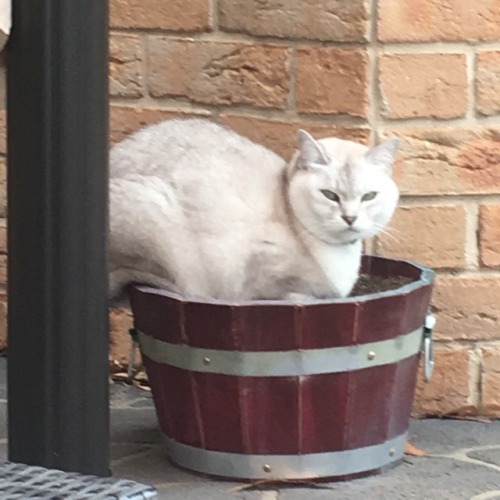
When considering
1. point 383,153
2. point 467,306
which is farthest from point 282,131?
point 467,306

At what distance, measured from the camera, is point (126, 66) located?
192cm

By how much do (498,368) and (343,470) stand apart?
1.49ft

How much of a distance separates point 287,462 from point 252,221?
349 millimetres

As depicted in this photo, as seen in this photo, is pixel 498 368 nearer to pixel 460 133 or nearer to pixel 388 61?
pixel 460 133

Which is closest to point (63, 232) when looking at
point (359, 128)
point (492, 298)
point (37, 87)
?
point (37, 87)

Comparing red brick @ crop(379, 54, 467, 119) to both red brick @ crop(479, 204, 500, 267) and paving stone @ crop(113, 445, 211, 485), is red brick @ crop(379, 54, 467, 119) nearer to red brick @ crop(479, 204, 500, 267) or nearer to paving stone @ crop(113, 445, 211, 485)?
red brick @ crop(479, 204, 500, 267)

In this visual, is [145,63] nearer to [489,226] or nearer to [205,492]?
[489,226]

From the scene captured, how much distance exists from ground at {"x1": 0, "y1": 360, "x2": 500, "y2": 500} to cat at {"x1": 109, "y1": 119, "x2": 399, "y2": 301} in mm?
268

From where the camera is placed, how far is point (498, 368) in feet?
5.73

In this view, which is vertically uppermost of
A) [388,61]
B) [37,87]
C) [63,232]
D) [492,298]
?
[388,61]

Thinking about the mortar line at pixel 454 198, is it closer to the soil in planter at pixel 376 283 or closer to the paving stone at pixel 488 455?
the soil in planter at pixel 376 283

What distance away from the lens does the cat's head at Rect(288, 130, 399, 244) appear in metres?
1.45

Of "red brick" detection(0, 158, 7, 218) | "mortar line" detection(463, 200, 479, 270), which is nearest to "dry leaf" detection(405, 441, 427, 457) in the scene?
"mortar line" detection(463, 200, 479, 270)

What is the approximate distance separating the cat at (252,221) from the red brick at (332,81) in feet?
0.53
